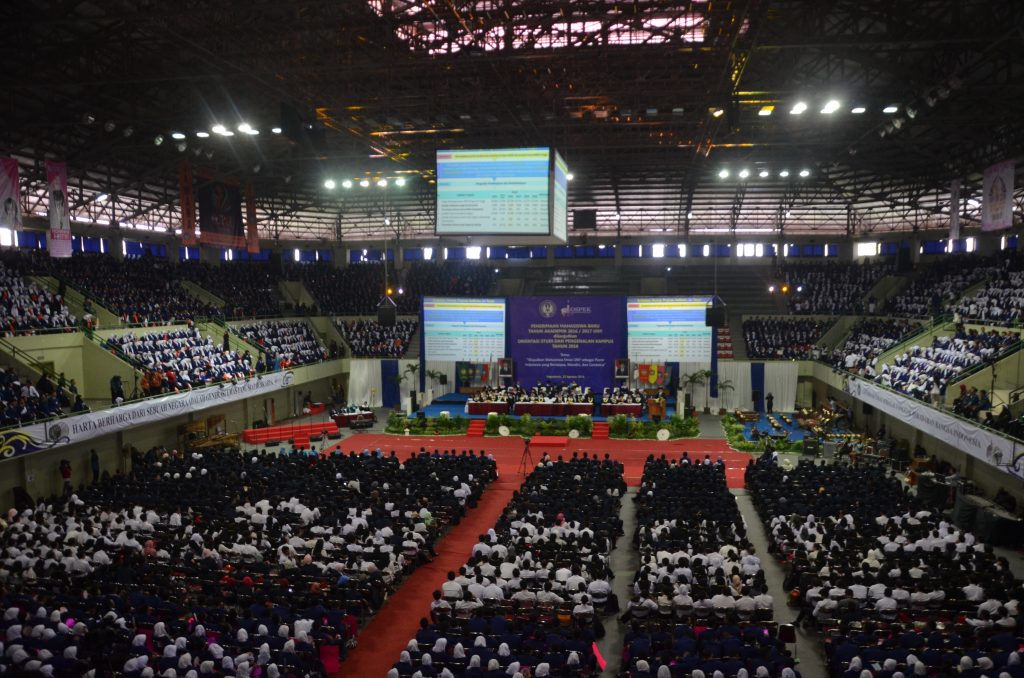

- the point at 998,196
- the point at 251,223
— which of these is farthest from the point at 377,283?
the point at 998,196

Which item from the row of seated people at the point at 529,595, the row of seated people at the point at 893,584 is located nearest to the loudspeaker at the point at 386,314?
the row of seated people at the point at 529,595

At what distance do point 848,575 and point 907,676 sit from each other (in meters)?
3.54

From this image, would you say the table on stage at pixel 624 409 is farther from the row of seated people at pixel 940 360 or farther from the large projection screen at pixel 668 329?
the row of seated people at pixel 940 360

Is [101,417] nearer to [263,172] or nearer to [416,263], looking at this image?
[263,172]

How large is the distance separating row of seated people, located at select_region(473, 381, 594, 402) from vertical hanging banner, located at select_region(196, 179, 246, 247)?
13.9 metres

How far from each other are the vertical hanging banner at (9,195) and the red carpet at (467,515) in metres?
14.3

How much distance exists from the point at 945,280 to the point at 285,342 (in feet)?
115

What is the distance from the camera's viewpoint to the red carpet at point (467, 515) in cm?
1248

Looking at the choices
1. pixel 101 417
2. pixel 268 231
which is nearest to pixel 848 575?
pixel 101 417

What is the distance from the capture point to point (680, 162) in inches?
1335

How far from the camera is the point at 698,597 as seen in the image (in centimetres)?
1255

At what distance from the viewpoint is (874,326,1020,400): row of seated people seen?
2331 cm

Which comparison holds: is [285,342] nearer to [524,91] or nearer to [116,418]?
[116,418]

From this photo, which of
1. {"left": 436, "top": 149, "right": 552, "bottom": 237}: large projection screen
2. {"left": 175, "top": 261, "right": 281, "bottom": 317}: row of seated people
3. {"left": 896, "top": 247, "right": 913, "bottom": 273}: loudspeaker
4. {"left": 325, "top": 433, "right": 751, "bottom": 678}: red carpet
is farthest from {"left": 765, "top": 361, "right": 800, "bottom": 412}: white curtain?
{"left": 175, "top": 261, "right": 281, "bottom": 317}: row of seated people
